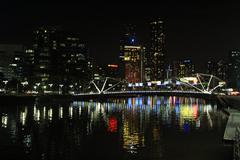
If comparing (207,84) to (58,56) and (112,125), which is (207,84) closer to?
(58,56)

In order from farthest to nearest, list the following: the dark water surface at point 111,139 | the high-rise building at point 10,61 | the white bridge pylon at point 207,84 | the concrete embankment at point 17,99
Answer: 1. the high-rise building at point 10,61
2. the white bridge pylon at point 207,84
3. the concrete embankment at point 17,99
4. the dark water surface at point 111,139

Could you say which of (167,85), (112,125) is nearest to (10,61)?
(167,85)

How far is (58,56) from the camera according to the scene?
155750 millimetres

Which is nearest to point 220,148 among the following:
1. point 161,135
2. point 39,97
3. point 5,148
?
point 161,135

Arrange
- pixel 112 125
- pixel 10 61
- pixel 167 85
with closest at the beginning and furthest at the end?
pixel 112 125, pixel 10 61, pixel 167 85

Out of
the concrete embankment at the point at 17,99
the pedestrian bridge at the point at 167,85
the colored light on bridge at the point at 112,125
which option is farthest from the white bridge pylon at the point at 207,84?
the colored light on bridge at the point at 112,125

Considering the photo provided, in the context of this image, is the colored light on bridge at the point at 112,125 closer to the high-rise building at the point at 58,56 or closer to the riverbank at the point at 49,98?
the riverbank at the point at 49,98

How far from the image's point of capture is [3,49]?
172m

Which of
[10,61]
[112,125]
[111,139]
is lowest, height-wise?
[111,139]

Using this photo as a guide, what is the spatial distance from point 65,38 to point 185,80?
47.2 meters

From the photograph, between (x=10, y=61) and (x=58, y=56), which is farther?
(x=10, y=61)

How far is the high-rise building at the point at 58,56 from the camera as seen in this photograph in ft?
497

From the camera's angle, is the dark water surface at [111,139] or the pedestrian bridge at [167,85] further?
the pedestrian bridge at [167,85]

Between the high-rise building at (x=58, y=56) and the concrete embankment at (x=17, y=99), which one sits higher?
the high-rise building at (x=58, y=56)
